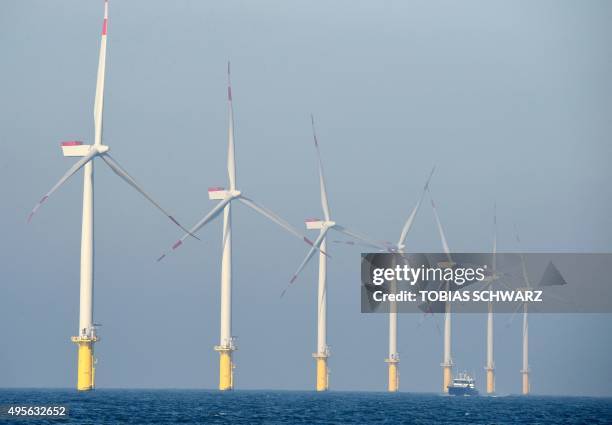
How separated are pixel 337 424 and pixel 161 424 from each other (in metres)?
20.3

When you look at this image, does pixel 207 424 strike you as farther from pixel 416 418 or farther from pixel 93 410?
pixel 416 418

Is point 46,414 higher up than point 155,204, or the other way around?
point 155,204

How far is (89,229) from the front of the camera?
192 metres

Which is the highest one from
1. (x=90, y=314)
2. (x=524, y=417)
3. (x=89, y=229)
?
(x=89, y=229)

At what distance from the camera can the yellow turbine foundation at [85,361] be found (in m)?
194

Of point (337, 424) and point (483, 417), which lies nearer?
point (337, 424)

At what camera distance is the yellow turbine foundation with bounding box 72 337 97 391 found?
194m

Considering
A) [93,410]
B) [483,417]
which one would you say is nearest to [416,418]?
[483,417]

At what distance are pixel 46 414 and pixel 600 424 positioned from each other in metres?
67.0

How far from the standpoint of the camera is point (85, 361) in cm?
19738

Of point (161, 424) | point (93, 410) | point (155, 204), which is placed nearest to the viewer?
point (161, 424)

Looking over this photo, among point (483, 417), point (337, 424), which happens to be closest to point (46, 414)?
point (337, 424)

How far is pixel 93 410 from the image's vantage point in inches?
6639

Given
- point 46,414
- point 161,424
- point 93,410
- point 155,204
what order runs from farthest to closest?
point 155,204 → point 93,410 → point 46,414 → point 161,424
